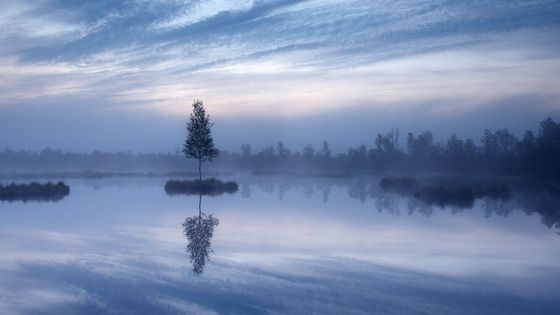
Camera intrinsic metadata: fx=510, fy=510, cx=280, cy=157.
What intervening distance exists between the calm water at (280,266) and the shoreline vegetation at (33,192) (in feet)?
46.7

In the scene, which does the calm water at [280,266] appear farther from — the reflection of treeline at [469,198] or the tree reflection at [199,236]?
the reflection of treeline at [469,198]

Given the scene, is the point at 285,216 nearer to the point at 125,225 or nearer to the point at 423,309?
the point at 125,225

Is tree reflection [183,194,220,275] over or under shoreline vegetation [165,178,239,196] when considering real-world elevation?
under

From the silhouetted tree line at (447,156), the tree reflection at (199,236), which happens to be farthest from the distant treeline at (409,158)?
the tree reflection at (199,236)

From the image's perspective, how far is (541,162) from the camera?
192ft

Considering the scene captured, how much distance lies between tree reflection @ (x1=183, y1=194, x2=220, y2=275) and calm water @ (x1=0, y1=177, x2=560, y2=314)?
0.13 m

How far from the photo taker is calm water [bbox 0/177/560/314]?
955 centimetres

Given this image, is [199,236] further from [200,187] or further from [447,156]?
[447,156]

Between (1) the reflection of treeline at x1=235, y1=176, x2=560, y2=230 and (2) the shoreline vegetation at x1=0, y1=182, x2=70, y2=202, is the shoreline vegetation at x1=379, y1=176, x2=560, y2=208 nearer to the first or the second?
(1) the reflection of treeline at x1=235, y1=176, x2=560, y2=230

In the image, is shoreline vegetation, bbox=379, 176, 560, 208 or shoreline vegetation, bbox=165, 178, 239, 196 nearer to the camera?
shoreline vegetation, bbox=379, 176, 560, 208

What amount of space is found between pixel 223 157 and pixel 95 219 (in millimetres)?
171469

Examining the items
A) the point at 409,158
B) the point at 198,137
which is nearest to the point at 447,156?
the point at 409,158

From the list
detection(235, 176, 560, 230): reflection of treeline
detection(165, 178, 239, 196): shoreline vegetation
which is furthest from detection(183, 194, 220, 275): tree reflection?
detection(165, 178, 239, 196): shoreline vegetation

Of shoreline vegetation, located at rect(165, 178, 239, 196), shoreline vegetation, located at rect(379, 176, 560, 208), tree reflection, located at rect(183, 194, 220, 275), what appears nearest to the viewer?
tree reflection, located at rect(183, 194, 220, 275)
